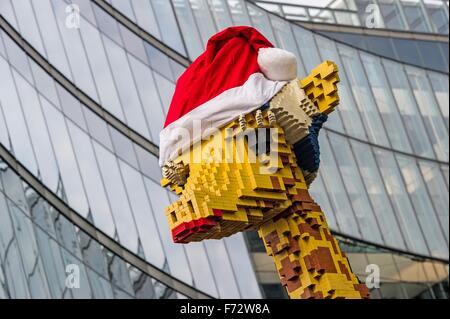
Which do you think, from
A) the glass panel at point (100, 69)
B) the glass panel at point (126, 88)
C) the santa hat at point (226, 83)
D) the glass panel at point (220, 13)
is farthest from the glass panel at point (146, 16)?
the santa hat at point (226, 83)

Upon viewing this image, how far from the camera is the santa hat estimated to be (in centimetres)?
1093

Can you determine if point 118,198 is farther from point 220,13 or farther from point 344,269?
point 344,269

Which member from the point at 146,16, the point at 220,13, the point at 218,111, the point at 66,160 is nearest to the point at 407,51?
the point at 220,13

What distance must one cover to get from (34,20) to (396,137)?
11.3m

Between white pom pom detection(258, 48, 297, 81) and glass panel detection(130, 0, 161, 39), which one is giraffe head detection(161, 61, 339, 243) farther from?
glass panel detection(130, 0, 161, 39)

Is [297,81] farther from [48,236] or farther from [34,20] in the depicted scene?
[34,20]

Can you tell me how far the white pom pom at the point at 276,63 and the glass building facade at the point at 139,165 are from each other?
922 centimetres

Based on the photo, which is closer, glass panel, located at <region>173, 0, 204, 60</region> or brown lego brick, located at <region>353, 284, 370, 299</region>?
brown lego brick, located at <region>353, 284, 370, 299</region>

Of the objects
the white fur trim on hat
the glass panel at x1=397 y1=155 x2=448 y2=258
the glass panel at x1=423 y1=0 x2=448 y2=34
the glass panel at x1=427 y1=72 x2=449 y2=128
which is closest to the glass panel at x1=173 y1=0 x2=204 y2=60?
the glass panel at x1=397 y1=155 x2=448 y2=258

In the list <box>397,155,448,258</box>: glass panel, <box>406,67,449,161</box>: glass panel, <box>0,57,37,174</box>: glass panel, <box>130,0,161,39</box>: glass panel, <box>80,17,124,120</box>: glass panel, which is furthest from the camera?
<box>406,67,449,161</box>: glass panel

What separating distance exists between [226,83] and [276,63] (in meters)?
0.53

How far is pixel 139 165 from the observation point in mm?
23188

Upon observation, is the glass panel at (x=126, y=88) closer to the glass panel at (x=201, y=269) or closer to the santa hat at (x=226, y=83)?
the glass panel at (x=201, y=269)
